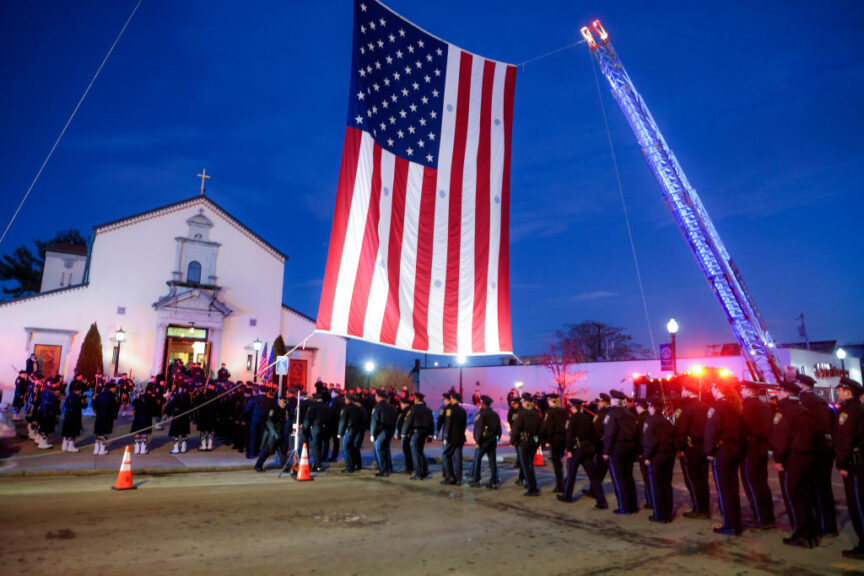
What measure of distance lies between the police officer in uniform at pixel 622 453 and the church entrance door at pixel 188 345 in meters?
27.4

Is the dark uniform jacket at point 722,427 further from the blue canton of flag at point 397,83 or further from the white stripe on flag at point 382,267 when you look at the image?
the blue canton of flag at point 397,83

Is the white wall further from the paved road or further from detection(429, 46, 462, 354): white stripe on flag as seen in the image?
the paved road

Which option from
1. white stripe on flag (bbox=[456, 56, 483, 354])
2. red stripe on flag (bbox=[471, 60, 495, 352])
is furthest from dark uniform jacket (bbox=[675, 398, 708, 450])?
white stripe on flag (bbox=[456, 56, 483, 354])

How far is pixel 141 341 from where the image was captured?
3069 centimetres

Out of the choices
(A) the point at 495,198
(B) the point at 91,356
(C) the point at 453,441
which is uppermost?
(A) the point at 495,198

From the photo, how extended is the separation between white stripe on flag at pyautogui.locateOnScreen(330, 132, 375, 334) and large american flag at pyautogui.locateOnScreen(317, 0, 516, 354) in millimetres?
17

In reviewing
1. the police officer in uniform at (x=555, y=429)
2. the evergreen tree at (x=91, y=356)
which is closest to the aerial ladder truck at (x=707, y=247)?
the police officer in uniform at (x=555, y=429)

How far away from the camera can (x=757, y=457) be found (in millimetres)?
8031

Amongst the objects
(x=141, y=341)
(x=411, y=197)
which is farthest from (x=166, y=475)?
(x=141, y=341)

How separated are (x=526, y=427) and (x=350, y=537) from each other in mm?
5048

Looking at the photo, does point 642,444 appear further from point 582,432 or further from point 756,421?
point 756,421

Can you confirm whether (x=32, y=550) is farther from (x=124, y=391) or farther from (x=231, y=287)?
(x=231, y=287)

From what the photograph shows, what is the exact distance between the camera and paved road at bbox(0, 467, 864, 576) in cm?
568

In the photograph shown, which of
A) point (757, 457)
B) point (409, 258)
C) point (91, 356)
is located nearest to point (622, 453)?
point (757, 457)
